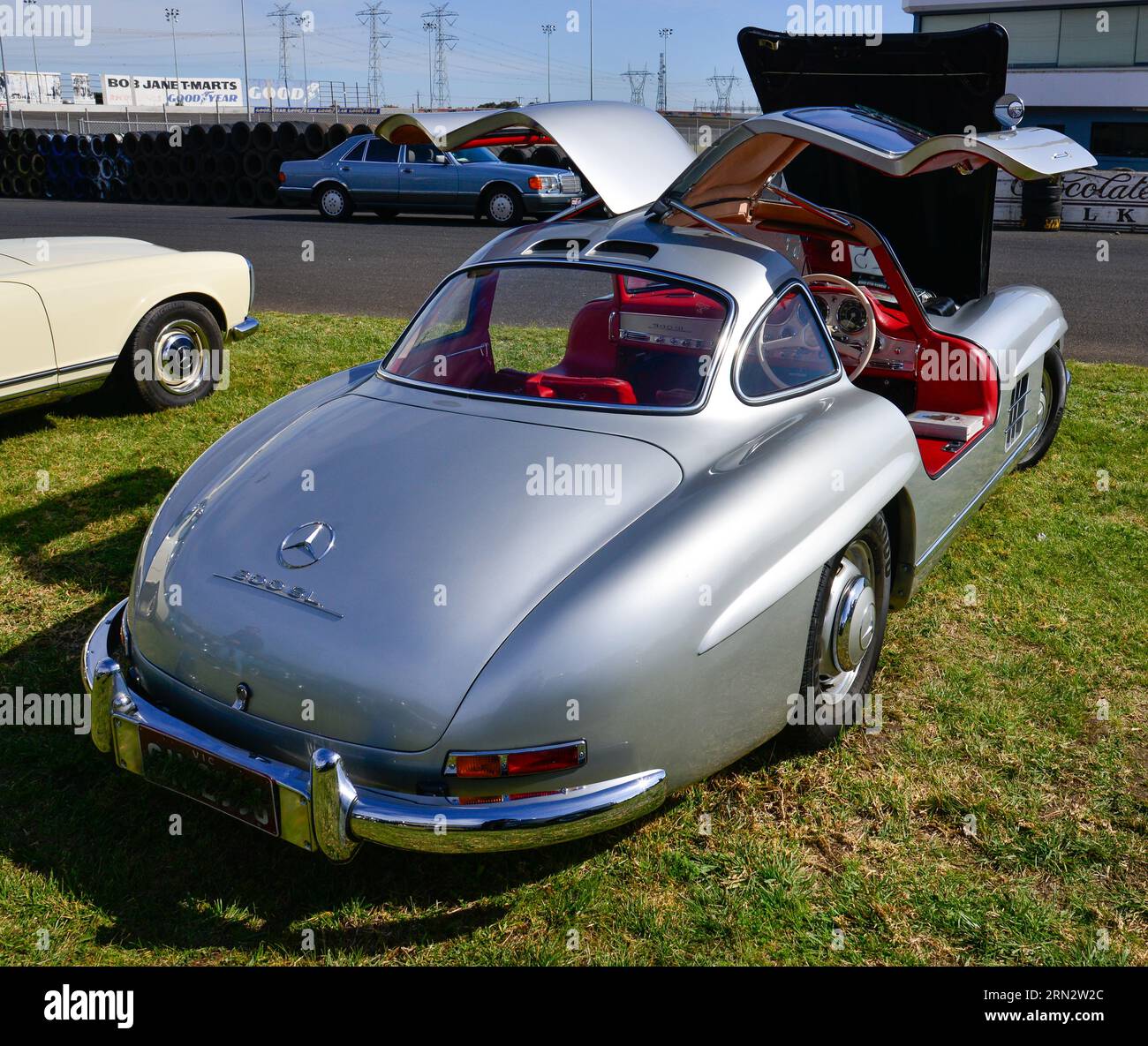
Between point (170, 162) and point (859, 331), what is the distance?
64.5 ft

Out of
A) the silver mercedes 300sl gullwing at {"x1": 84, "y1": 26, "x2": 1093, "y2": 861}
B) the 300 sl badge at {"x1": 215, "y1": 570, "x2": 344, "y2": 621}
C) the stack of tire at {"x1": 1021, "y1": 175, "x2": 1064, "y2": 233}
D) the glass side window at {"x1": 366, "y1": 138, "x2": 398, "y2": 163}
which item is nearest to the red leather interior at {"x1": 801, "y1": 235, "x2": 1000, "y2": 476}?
the silver mercedes 300sl gullwing at {"x1": 84, "y1": 26, "x2": 1093, "y2": 861}

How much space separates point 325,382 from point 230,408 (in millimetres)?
2860

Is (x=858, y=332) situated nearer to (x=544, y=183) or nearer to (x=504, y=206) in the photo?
(x=544, y=183)

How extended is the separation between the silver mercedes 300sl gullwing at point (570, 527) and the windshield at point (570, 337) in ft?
0.04

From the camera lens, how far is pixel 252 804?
2471 millimetres

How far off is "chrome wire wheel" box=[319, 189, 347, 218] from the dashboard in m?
14.1

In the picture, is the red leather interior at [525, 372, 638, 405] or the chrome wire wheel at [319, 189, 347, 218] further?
the chrome wire wheel at [319, 189, 347, 218]

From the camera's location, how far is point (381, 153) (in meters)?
17.2

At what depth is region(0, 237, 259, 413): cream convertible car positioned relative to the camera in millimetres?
5473

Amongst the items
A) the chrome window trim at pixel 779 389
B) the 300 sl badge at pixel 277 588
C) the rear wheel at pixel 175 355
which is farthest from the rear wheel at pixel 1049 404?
the rear wheel at pixel 175 355

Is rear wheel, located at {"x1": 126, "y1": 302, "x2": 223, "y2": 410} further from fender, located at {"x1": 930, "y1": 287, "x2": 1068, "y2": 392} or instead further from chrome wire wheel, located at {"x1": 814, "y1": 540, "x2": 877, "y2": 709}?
chrome wire wheel, located at {"x1": 814, "y1": 540, "x2": 877, "y2": 709}

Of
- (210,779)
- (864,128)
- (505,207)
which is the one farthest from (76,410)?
(505,207)

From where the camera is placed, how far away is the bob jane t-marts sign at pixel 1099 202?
18.0m
